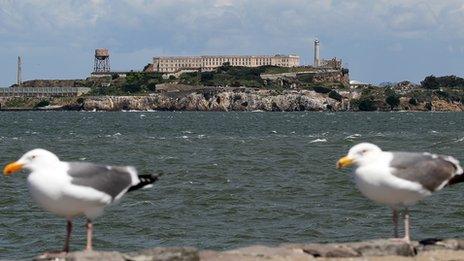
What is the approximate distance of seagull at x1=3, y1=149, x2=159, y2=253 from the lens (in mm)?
11023

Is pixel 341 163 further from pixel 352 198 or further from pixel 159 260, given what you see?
pixel 352 198

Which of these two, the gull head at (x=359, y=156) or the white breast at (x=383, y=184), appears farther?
the gull head at (x=359, y=156)

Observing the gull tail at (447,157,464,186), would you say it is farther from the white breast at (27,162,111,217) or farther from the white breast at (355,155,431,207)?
the white breast at (27,162,111,217)

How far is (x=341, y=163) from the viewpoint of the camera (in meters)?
11.7

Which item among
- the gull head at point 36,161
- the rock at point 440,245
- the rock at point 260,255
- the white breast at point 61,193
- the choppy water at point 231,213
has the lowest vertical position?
the choppy water at point 231,213

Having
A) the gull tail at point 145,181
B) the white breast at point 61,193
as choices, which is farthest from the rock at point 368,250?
the white breast at point 61,193

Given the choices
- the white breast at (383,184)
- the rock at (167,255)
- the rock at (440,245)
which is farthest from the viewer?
the rock at (440,245)

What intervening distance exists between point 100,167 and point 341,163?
290 cm

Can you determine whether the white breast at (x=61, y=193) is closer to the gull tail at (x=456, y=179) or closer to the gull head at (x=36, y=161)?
the gull head at (x=36, y=161)

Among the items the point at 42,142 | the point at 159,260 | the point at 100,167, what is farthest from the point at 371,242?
the point at 42,142

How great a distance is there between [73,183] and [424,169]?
4232 millimetres

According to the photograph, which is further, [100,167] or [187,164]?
[187,164]

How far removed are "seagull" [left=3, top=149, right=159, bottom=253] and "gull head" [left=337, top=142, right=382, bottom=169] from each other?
7.74 feet

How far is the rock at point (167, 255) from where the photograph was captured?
36.5ft
